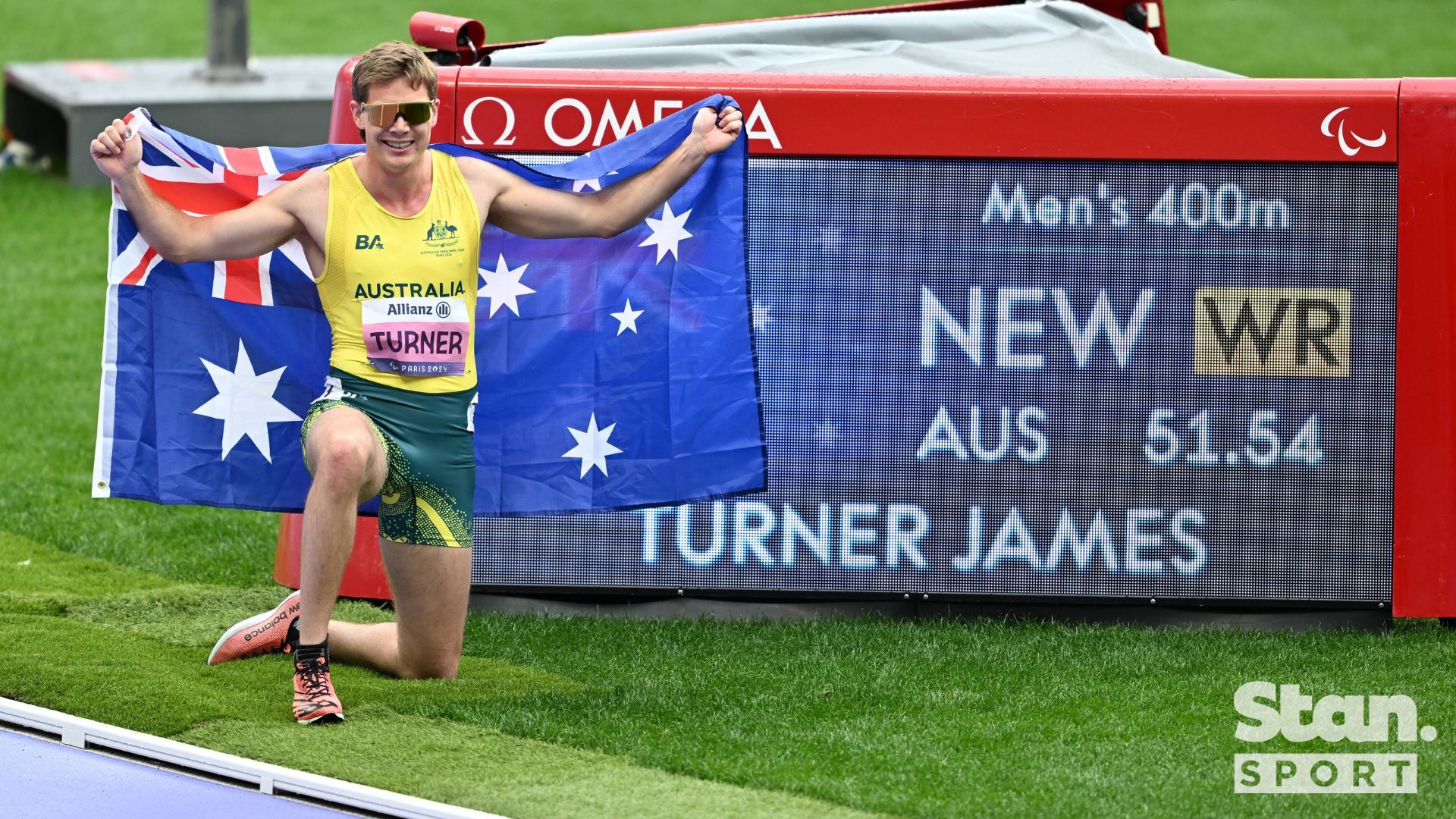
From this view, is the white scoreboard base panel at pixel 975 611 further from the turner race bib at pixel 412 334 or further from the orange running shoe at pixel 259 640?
the turner race bib at pixel 412 334

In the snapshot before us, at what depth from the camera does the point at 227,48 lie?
14.3 m

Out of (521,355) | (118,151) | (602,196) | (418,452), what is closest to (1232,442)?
(602,196)

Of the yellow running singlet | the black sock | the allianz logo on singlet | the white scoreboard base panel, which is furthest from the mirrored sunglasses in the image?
the white scoreboard base panel

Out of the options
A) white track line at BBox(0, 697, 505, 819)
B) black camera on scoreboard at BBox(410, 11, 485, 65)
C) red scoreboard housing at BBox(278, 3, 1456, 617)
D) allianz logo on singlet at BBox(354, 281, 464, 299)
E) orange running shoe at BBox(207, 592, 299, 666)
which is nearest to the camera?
white track line at BBox(0, 697, 505, 819)

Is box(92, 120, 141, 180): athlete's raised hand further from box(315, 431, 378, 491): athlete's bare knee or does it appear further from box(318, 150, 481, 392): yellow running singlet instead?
box(315, 431, 378, 491): athlete's bare knee

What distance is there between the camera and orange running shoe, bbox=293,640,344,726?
518 centimetres

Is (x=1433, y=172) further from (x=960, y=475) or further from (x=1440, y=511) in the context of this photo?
(x=960, y=475)

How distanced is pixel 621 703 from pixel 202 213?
1751mm

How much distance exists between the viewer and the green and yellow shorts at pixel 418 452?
5.30 metres

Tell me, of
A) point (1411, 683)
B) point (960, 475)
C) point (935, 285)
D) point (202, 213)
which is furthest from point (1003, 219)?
point (202, 213)

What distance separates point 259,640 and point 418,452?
0.87 meters

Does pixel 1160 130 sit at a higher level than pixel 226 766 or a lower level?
higher

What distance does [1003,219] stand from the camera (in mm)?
6000

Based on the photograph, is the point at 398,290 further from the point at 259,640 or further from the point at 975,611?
the point at 975,611
